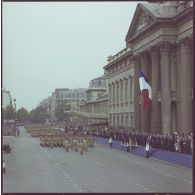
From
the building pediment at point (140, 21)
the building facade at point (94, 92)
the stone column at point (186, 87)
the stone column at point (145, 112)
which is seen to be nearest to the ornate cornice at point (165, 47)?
the building pediment at point (140, 21)

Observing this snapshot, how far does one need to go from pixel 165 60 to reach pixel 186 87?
5140 millimetres

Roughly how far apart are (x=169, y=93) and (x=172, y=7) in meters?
8.15

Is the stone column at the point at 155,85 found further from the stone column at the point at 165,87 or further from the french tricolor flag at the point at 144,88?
the french tricolor flag at the point at 144,88

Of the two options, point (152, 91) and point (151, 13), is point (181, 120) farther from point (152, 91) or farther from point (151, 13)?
point (151, 13)

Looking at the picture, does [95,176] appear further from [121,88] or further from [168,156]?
[121,88]

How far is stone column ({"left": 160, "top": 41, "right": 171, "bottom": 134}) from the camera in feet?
163

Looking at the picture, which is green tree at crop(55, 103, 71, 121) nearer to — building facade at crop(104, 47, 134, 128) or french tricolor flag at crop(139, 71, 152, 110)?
building facade at crop(104, 47, 134, 128)

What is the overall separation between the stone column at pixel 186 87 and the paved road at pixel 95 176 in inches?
355

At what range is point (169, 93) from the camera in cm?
5003

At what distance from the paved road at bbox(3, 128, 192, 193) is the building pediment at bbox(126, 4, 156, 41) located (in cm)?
1920

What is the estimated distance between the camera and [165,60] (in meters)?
50.1

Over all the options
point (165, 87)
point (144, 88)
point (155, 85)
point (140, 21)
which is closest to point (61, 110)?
point (140, 21)

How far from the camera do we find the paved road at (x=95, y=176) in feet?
74.1

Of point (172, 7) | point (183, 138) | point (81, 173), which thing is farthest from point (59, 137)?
point (81, 173)
